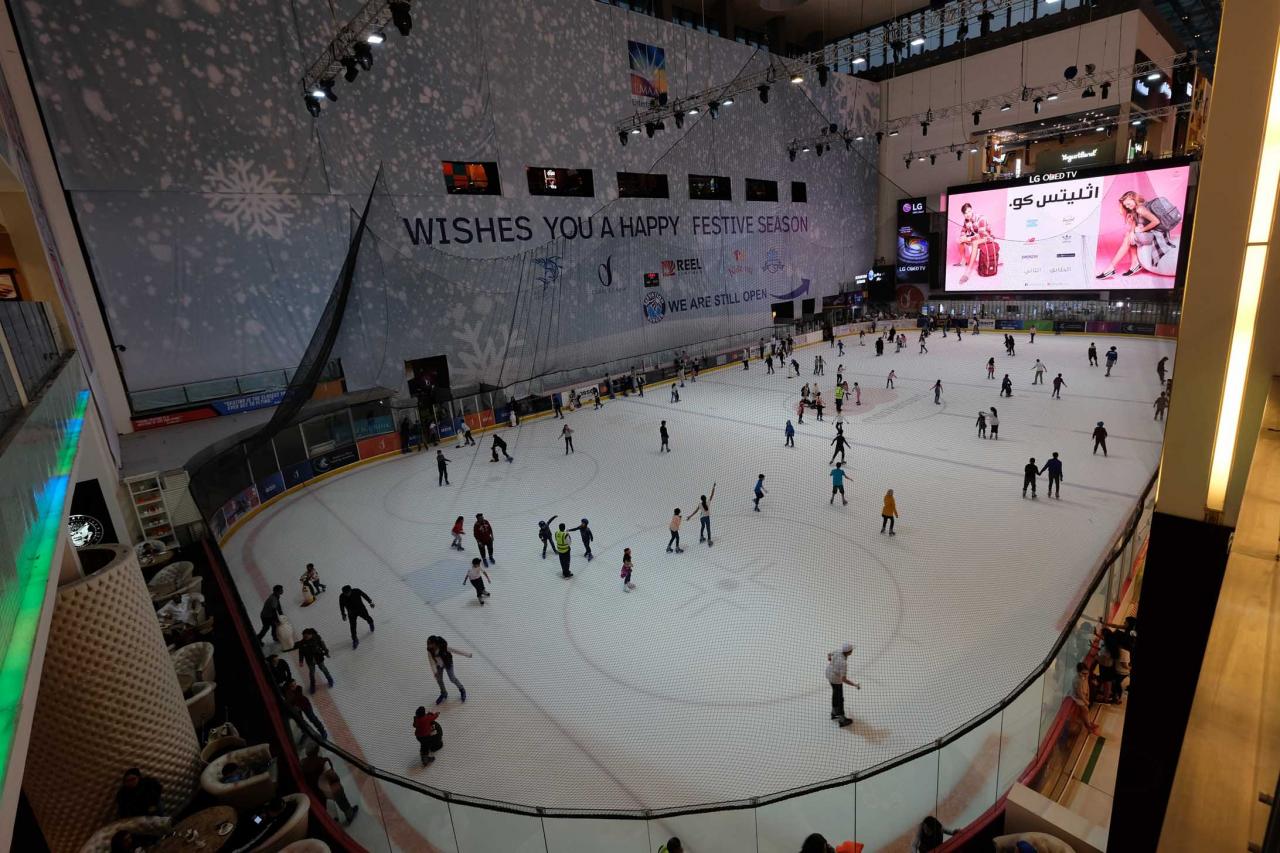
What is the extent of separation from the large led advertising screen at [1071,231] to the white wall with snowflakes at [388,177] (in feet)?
36.2

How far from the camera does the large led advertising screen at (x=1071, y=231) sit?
27219mm

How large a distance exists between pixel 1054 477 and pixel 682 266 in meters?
18.9

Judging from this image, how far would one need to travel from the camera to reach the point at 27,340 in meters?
6.20

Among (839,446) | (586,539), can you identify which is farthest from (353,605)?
(839,446)

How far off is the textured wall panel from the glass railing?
1200 mm

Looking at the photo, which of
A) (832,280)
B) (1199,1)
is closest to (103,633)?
(832,280)

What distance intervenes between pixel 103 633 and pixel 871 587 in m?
8.62

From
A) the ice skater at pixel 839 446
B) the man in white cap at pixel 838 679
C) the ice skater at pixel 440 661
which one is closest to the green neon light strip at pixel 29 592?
the ice skater at pixel 440 661

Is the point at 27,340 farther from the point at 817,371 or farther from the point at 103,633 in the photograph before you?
the point at 817,371

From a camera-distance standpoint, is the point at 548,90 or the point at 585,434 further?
the point at 548,90

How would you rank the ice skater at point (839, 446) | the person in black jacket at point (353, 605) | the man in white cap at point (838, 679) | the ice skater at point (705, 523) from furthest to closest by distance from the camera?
the ice skater at point (839, 446) → the ice skater at point (705, 523) → the person in black jacket at point (353, 605) → the man in white cap at point (838, 679)

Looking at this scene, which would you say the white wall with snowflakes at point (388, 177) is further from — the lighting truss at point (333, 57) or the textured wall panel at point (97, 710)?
the textured wall panel at point (97, 710)

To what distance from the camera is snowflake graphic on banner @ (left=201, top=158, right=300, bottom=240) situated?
16.3 meters

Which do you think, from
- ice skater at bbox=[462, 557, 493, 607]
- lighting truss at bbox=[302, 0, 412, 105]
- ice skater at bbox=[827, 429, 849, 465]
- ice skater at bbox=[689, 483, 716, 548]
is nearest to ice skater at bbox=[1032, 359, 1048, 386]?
ice skater at bbox=[827, 429, 849, 465]
